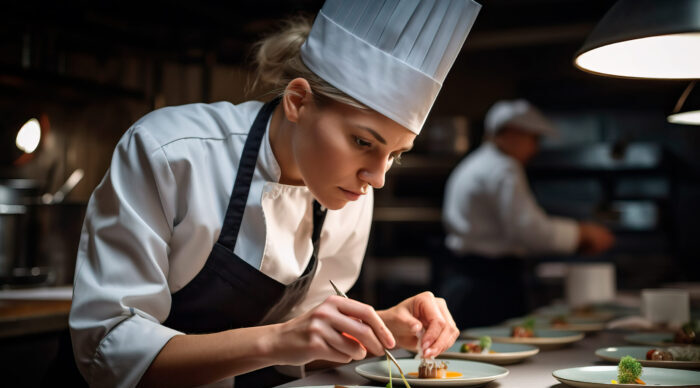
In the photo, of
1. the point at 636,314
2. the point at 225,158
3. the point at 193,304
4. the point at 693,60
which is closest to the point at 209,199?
the point at 225,158

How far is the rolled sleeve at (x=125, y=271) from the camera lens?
1163 mm

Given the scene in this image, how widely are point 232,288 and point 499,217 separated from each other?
2.97 metres

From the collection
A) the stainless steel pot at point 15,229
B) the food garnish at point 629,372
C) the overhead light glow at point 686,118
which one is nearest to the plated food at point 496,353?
the food garnish at point 629,372

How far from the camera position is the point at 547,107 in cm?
617

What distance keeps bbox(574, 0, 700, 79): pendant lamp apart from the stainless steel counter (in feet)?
2.17

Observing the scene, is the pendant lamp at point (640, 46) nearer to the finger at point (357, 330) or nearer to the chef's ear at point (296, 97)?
the chef's ear at point (296, 97)

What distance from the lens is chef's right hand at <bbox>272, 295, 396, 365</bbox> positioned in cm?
106

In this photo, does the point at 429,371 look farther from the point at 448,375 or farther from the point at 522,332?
the point at 522,332

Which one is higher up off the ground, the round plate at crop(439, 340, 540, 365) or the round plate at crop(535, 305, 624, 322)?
the round plate at crop(439, 340, 540, 365)

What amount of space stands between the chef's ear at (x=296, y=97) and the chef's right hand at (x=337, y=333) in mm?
419

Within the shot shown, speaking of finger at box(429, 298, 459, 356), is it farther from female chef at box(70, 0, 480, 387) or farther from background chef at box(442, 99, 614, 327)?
background chef at box(442, 99, 614, 327)

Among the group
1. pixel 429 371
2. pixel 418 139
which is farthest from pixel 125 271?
pixel 418 139

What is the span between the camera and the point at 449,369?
137 centimetres

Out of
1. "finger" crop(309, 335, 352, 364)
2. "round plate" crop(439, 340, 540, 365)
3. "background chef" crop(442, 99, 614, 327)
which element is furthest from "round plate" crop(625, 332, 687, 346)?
"background chef" crop(442, 99, 614, 327)
